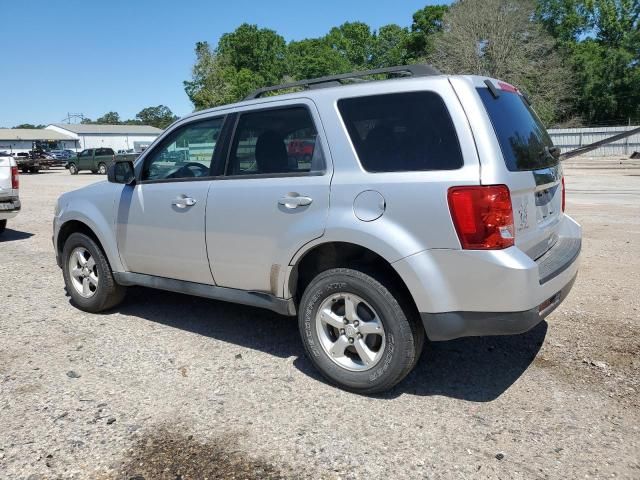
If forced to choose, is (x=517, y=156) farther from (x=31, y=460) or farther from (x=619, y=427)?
(x=31, y=460)

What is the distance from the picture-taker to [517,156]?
3.30 meters

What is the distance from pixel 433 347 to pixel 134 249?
259cm

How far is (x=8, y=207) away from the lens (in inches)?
369

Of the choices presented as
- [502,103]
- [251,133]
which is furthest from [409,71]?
[251,133]

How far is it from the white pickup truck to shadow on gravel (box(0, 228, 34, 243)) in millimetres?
553

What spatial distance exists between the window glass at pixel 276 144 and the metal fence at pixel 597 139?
127 ft

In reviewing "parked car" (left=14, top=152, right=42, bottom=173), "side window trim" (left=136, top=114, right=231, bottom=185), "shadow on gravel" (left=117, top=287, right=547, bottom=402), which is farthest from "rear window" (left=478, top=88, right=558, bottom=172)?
"parked car" (left=14, top=152, right=42, bottom=173)

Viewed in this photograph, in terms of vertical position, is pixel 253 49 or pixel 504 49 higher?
pixel 253 49

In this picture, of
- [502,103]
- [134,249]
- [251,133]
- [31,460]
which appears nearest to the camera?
[31,460]

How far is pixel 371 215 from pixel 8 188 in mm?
8229

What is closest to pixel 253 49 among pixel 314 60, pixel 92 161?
pixel 314 60

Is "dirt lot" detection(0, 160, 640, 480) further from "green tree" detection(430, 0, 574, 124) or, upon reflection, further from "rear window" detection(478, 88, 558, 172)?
"green tree" detection(430, 0, 574, 124)

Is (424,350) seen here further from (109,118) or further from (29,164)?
(109,118)

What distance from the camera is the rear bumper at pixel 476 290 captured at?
3.01m
